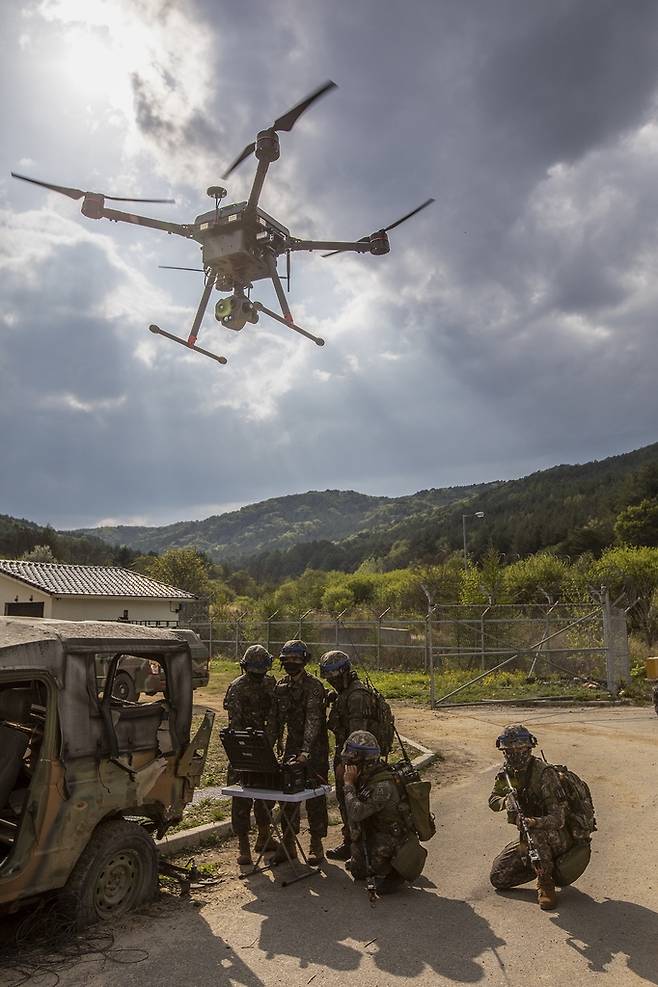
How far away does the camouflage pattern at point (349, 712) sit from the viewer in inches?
283

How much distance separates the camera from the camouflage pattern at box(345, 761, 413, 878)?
5.99m

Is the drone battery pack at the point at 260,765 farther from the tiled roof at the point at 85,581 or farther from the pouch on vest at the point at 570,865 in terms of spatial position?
the tiled roof at the point at 85,581

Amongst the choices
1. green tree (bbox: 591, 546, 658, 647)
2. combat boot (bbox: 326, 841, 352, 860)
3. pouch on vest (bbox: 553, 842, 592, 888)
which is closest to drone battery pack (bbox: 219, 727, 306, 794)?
combat boot (bbox: 326, 841, 352, 860)

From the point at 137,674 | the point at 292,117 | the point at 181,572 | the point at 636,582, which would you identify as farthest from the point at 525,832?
the point at 181,572


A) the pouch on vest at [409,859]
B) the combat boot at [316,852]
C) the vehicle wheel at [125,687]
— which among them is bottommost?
the combat boot at [316,852]

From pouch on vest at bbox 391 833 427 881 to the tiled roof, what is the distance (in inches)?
1030

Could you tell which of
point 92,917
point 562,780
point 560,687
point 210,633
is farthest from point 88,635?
point 210,633

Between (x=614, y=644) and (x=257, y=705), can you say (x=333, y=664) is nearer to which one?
(x=257, y=705)

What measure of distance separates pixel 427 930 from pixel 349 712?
91.3 inches

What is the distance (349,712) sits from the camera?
728 centimetres

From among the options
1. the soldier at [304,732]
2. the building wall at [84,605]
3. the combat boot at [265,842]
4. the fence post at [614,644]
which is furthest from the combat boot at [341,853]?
the building wall at [84,605]

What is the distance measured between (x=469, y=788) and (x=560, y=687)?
1101 centimetres

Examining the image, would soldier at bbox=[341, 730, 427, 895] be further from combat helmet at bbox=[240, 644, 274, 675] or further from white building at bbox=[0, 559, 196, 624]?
white building at bbox=[0, 559, 196, 624]

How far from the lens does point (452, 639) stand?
25.1m
